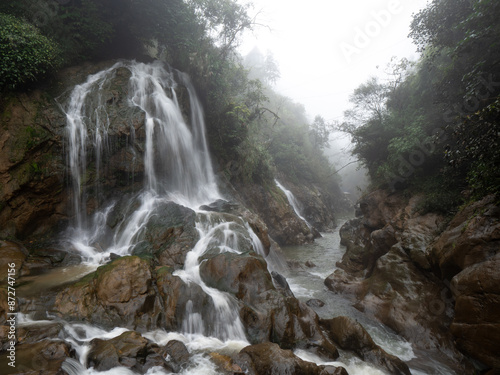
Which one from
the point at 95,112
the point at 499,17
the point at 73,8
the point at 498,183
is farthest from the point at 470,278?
the point at 73,8

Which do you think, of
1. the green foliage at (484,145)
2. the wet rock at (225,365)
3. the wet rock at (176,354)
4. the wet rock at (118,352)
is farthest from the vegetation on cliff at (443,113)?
the wet rock at (118,352)

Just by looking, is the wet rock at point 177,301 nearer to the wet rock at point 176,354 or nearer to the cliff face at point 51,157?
the wet rock at point 176,354

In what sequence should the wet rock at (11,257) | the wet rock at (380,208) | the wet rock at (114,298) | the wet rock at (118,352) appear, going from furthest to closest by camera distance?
1. the wet rock at (380,208)
2. the wet rock at (11,257)
3. the wet rock at (114,298)
4. the wet rock at (118,352)

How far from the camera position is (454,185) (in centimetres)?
864

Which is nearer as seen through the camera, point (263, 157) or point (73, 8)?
point (73, 8)

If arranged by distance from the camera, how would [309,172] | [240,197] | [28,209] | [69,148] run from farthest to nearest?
[309,172] < [240,197] < [69,148] < [28,209]

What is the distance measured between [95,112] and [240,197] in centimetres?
912

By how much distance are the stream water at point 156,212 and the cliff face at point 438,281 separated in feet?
2.37

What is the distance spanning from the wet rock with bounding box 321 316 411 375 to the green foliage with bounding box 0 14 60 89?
13269 millimetres

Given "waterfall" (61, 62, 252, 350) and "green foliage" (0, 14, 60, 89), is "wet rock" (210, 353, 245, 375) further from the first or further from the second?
"green foliage" (0, 14, 60, 89)

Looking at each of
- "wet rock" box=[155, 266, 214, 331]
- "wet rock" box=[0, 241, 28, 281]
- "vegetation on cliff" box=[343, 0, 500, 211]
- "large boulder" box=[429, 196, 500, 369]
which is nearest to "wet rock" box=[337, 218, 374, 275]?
"vegetation on cliff" box=[343, 0, 500, 211]

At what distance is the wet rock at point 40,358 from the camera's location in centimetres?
389

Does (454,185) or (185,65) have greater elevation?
(185,65)

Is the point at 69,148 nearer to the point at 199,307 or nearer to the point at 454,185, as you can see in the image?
the point at 199,307
